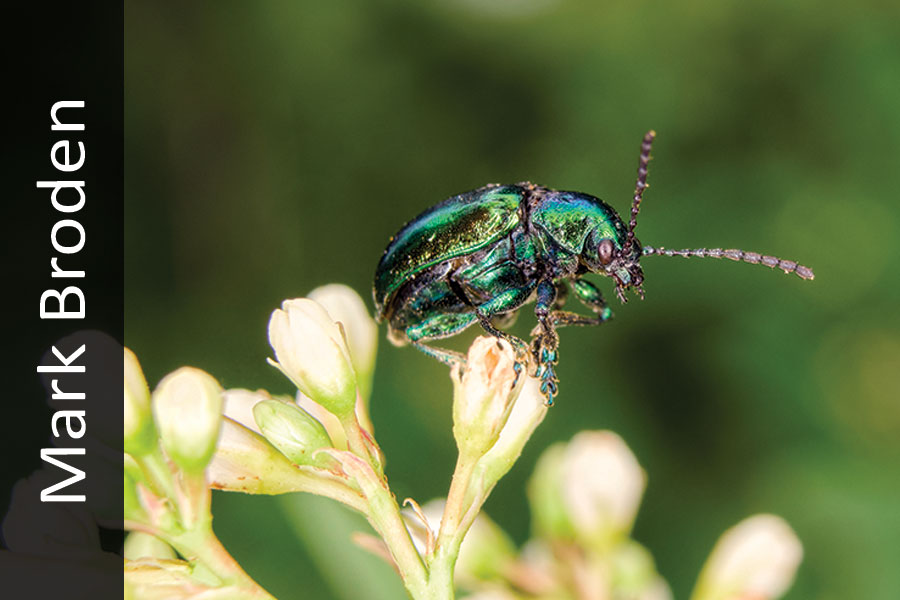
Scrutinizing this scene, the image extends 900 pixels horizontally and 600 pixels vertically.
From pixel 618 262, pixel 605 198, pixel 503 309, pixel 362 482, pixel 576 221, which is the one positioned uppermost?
pixel 605 198

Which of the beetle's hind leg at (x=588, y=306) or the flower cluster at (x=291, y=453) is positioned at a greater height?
the beetle's hind leg at (x=588, y=306)

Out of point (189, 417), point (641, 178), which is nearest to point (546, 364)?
point (641, 178)

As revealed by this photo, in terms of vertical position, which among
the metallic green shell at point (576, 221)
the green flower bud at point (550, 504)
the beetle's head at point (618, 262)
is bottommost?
the green flower bud at point (550, 504)

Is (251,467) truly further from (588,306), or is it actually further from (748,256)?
(748,256)

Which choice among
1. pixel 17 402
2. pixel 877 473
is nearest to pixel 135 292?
pixel 17 402

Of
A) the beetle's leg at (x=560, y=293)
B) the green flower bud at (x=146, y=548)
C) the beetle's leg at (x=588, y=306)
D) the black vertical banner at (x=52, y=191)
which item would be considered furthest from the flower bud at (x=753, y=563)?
the black vertical banner at (x=52, y=191)

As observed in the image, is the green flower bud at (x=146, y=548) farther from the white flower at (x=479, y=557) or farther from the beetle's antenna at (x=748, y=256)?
the beetle's antenna at (x=748, y=256)
